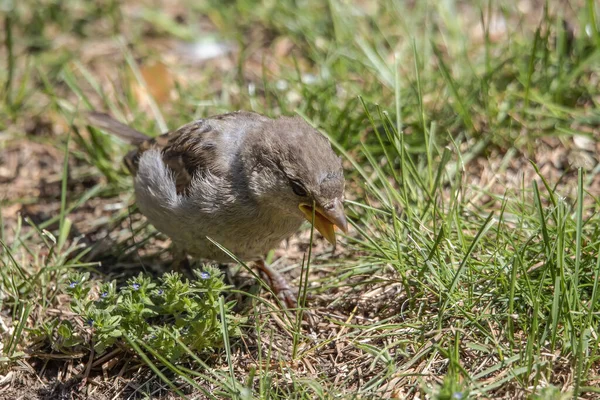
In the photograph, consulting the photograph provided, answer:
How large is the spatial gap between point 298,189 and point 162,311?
885 mm

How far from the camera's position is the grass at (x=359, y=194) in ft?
11.4

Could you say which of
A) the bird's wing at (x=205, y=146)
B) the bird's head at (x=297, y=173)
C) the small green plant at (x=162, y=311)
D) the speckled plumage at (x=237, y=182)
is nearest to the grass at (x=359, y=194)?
the small green plant at (x=162, y=311)

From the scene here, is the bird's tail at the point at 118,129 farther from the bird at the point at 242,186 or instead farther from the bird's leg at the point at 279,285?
the bird's leg at the point at 279,285

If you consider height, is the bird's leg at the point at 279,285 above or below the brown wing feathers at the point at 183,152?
below

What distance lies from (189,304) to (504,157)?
8.31ft

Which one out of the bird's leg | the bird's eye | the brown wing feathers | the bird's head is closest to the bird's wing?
the brown wing feathers

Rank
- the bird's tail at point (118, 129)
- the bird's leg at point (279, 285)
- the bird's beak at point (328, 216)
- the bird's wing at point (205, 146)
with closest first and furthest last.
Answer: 1. the bird's beak at point (328, 216)
2. the bird's wing at point (205, 146)
3. the bird's leg at point (279, 285)
4. the bird's tail at point (118, 129)

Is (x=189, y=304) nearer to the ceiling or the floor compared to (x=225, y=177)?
nearer to the floor

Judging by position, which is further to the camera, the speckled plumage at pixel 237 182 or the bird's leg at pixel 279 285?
the bird's leg at pixel 279 285

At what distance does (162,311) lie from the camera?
3635 millimetres

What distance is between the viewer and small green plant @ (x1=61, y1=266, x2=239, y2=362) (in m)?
3.53

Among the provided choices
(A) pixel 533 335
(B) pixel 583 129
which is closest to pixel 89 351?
(A) pixel 533 335

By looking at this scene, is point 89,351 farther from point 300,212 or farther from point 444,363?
point 444,363

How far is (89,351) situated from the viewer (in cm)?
397
